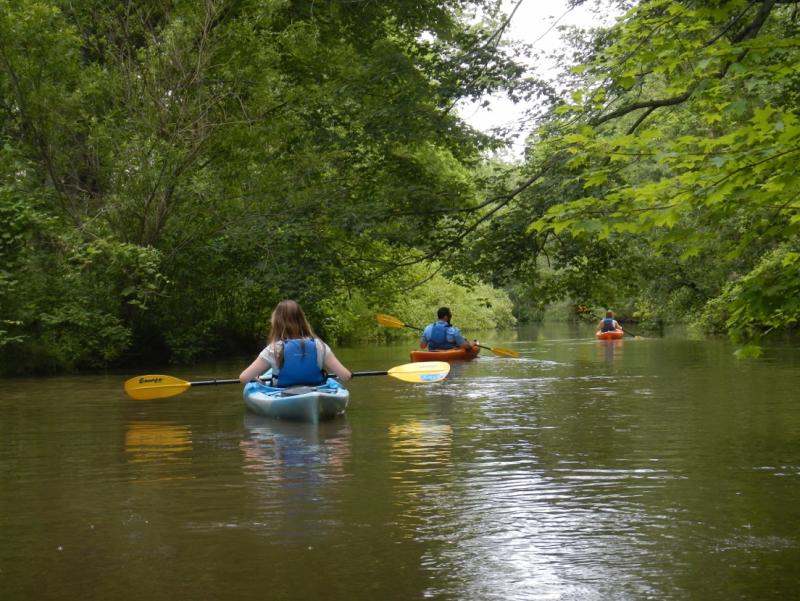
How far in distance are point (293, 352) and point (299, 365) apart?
0.20m

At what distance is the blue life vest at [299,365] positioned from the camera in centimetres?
1184

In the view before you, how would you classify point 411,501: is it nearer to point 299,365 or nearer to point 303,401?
point 303,401

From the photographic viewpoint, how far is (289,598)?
493 cm

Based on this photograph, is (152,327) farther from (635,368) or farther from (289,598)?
(289,598)

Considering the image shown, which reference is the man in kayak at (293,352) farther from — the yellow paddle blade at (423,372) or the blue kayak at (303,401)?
the yellow paddle blade at (423,372)

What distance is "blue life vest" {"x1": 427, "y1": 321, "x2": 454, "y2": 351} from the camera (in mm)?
21125

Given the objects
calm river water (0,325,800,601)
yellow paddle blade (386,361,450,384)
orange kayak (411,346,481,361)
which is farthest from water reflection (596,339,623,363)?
calm river water (0,325,800,601)

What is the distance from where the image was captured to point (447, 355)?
2072cm

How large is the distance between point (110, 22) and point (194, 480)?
53.2ft

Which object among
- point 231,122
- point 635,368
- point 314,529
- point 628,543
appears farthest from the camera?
point 231,122

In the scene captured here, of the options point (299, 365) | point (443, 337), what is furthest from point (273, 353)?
point (443, 337)

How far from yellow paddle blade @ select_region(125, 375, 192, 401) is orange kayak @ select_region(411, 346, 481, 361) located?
6.93 metres

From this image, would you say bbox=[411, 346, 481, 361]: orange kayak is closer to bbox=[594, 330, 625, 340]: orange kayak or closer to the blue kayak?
the blue kayak

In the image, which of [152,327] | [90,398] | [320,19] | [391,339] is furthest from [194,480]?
[391,339]
